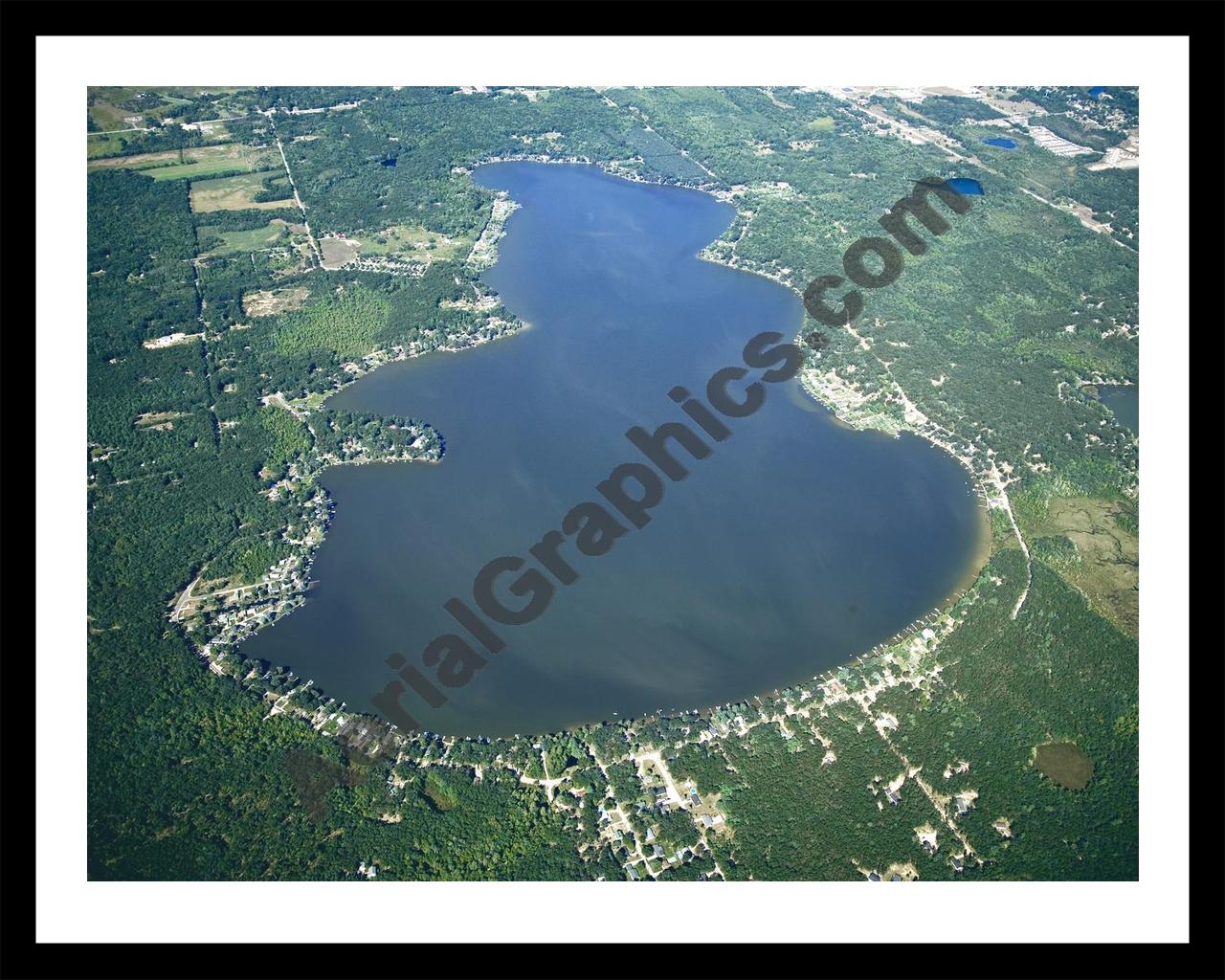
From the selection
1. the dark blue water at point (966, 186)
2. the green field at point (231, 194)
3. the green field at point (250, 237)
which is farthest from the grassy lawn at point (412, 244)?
the dark blue water at point (966, 186)

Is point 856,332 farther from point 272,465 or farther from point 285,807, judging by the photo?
point 285,807

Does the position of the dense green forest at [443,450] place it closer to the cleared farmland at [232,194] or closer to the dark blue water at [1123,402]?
the cleared farmland at [232,194]

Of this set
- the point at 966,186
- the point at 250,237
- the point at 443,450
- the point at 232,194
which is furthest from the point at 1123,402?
the point at 232,194

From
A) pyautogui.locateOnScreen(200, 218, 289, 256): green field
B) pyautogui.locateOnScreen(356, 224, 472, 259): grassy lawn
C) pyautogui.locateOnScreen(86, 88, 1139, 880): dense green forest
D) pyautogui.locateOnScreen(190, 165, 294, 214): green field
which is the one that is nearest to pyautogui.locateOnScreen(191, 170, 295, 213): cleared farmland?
pyautogui.locateOnScreen(190, 165, 294, 214): green field

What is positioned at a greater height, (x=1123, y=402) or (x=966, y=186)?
(x=966, y=186)

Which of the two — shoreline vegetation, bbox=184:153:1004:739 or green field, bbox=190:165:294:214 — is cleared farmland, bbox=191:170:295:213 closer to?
green field, bbox=190:165:294:214

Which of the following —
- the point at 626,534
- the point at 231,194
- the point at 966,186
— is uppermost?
the point at 966,186

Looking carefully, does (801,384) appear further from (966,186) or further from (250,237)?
(250,237)
